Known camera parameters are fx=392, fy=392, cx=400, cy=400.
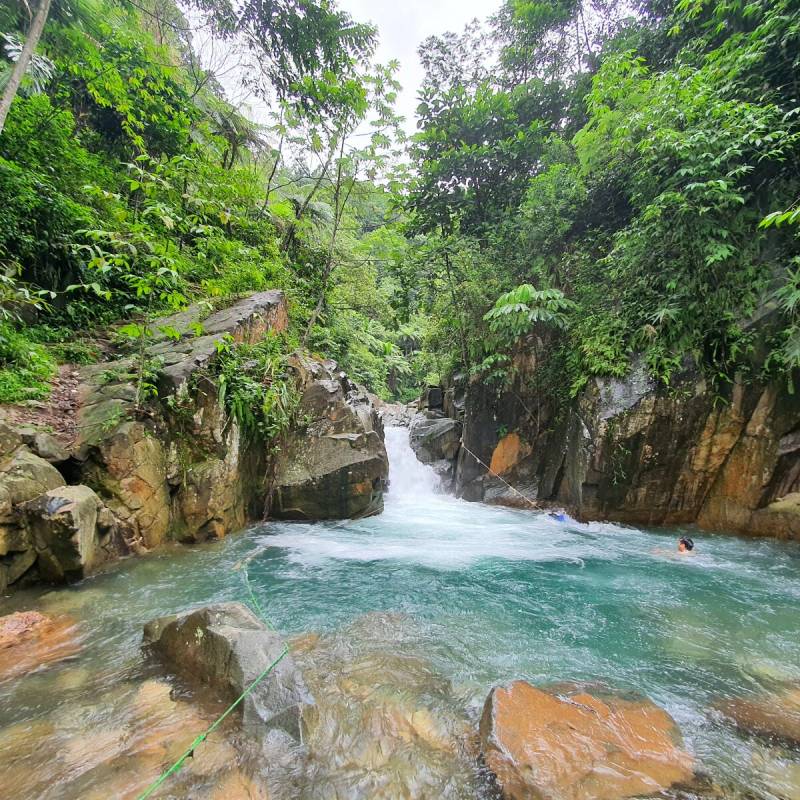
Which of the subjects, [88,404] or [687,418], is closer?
[88,404]

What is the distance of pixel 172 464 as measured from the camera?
5578mm

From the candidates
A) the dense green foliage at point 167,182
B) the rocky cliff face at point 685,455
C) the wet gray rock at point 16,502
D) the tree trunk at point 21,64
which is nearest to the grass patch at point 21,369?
the dense green foliage at point 167,182

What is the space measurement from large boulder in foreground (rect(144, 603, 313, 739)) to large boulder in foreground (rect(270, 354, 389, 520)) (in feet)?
13.2

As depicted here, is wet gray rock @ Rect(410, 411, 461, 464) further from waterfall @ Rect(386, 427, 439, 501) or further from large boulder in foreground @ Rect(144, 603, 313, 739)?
large boulder in foreground @ Rect(144, 603, 313, 739)

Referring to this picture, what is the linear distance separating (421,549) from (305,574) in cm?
206

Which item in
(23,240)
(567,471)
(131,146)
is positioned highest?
(131,146)

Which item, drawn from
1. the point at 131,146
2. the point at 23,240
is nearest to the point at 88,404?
the point at 23,240

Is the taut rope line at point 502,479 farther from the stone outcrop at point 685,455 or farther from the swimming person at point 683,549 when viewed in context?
the swimming person at point 683,549

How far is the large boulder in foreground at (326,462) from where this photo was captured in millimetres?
7282

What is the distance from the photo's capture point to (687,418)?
23.0ft

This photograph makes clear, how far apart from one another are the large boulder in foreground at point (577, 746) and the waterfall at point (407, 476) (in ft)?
23.7

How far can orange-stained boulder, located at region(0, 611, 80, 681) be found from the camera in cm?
298

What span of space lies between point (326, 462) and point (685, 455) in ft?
21.7

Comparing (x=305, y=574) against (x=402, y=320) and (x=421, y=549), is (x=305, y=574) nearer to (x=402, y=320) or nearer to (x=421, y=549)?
(x=421, y=549)
